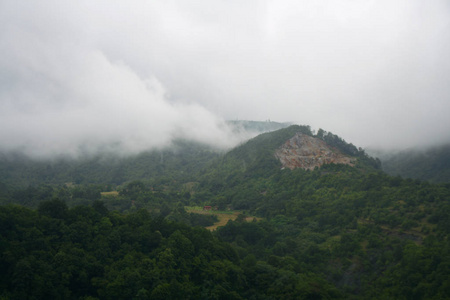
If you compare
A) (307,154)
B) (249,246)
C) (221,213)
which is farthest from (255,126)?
(249,246)

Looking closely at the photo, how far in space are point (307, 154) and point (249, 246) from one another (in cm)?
4529

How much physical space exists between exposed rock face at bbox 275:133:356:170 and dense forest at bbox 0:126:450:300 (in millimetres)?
8895

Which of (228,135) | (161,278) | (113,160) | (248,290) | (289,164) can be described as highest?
(228,135)

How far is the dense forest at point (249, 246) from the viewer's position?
69.9 feet

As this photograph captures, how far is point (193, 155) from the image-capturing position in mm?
139625

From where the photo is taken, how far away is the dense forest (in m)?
21.3

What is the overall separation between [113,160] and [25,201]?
73.2 metres

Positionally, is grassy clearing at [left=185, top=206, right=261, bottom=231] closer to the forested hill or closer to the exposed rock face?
the exposed rock face

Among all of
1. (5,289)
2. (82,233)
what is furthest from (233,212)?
(5,289)

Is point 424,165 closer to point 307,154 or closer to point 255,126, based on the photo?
point 307,154

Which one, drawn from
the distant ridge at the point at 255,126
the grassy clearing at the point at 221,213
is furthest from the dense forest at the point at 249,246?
the distant ridge at the point at 255,126

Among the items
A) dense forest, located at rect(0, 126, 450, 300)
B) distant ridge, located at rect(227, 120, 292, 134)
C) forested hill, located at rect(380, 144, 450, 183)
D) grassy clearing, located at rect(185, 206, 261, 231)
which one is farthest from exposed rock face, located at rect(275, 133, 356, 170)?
distant ridge, located at rect(227, 120, 292, 134)

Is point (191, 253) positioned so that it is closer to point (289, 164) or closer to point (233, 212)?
point (233, 212)

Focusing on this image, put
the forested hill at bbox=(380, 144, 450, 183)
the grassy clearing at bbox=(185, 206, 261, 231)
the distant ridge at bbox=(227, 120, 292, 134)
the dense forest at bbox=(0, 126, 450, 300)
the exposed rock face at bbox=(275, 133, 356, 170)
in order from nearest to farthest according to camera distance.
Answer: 1. the dense forest at bbox=(0, 126, 450, 300)
2. the grassy clearing at bbox=(185, 206, 261, 231)
3. the forested hill at bbox=(380, 144, 450, 183)
4. the exposed rock face at bbox=(275, 133, 356, 170)
5. the distant ridge at bbox=(227, 120, 292, 134)
